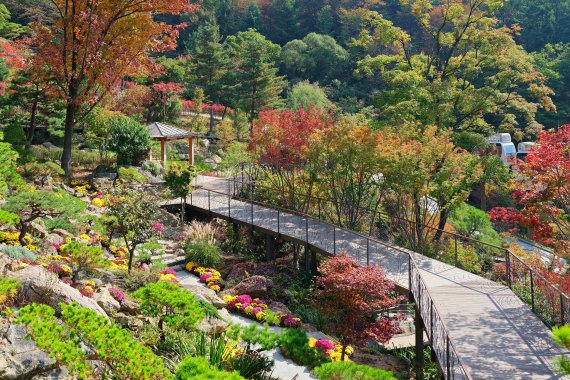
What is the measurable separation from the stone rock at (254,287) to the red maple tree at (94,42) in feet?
27.7

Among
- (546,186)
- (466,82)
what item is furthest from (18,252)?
(466,82)

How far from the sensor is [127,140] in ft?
65.8

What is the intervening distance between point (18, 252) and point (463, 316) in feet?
24.8

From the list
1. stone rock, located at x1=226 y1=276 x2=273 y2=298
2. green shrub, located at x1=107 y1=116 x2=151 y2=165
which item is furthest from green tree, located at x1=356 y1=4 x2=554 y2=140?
green shrub, located at x1=107 y1=116 x2=151 y2=165

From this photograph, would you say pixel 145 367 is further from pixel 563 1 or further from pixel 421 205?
pixel 563 1

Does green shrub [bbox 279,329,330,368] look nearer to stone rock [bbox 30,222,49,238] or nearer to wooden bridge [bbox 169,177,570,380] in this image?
wooden bridge [bbox 169,177,570,380]

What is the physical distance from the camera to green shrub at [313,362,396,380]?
678 cm

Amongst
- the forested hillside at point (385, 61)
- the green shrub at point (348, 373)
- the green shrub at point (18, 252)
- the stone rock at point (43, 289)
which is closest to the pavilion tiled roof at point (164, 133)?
the forested hillside at point (385, 61)

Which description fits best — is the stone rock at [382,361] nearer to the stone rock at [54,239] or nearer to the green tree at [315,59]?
the stone rock at [54,239]

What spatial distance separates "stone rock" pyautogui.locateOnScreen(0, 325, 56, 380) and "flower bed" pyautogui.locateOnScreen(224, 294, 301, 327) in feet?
16.8

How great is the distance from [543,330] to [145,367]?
6026 millimetres

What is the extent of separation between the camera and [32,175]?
16578mm

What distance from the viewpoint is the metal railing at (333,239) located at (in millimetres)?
7379

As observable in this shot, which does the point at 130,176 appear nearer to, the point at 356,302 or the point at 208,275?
the point at 208,275
